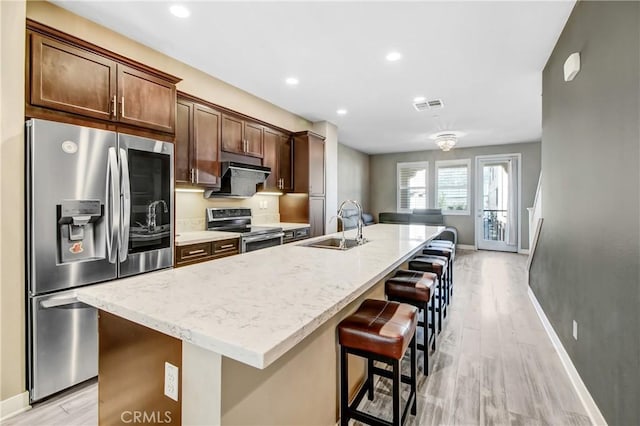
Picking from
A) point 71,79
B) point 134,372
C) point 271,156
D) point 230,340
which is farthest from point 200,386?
point 271,156

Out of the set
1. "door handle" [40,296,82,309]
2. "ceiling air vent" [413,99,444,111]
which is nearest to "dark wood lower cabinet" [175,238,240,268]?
"door handle" [40,296,82,309]

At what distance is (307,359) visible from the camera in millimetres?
1443

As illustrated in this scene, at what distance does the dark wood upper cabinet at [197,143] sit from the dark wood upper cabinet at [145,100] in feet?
1.47

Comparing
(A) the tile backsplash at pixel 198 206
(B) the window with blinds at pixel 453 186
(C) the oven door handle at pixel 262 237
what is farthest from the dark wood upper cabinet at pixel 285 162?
(B) the window with blinds at pixel 453 186

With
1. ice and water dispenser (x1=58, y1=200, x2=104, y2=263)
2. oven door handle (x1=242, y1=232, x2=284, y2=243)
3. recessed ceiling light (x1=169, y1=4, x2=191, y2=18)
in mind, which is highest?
recessed ceiling light (x1=169, y1=4, x2=191, y2=18)

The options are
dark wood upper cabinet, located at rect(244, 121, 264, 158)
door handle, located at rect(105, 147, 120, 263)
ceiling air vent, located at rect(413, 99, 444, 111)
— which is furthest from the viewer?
ceiling air vent, located at rect(413, 99, 444, 111)

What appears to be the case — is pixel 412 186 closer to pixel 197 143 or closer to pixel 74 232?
pixel 197 143

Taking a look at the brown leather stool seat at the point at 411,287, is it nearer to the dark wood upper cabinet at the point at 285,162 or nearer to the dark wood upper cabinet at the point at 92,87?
the dark wood upper cabinet at the point at 92,87

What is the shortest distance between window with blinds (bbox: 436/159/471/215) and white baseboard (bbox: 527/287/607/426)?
5.37 metres

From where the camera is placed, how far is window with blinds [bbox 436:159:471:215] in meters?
8.19

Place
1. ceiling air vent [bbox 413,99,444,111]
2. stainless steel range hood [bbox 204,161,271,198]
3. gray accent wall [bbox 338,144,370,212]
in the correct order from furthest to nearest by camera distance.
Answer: gray accent wall [bbox 338,144,370,212] → ceiling air vent [bbox 413,99,444,111] → stainless steel range hood [bbox 204,161,271,198]

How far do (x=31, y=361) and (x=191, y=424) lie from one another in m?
1.76

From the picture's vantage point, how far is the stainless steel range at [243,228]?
3594 millimetres

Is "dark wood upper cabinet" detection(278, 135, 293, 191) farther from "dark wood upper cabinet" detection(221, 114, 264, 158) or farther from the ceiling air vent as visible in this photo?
the ceiling air vent
